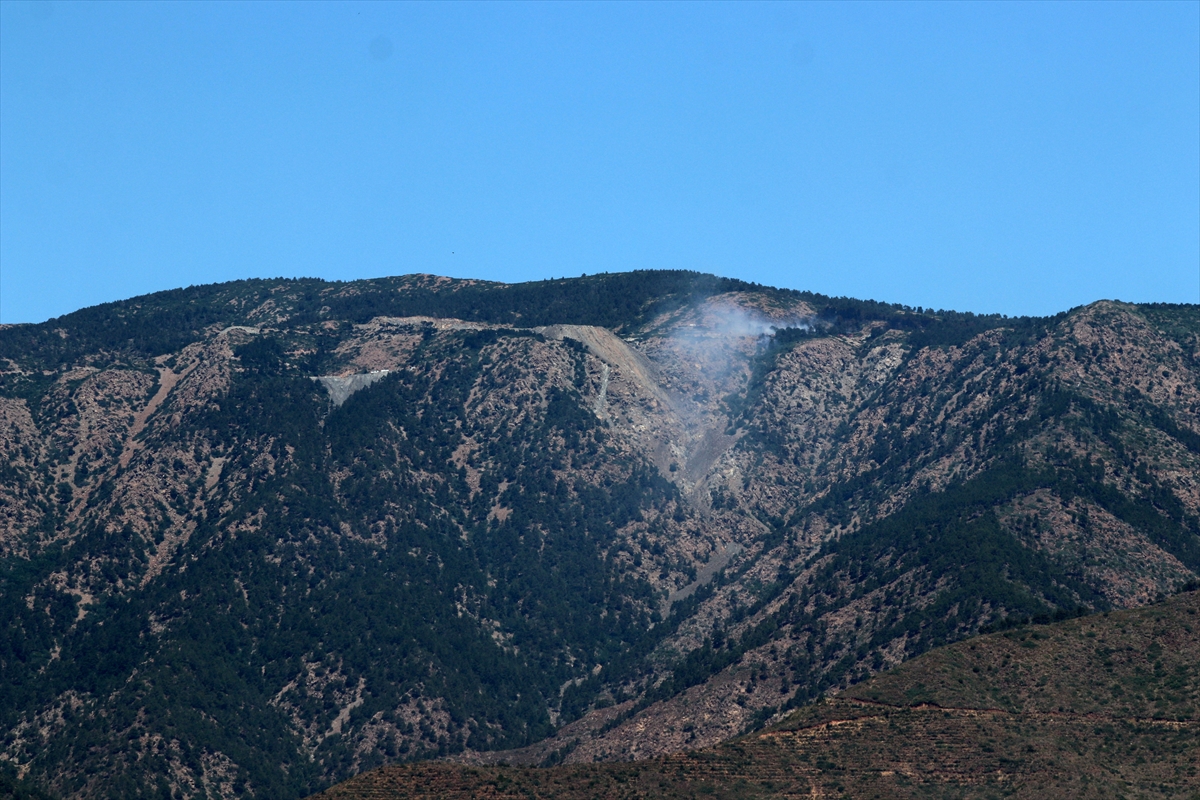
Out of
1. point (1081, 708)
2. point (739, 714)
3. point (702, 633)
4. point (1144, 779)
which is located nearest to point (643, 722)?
point (739, 714)

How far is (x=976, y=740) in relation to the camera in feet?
407

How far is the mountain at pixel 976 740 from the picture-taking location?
11556 centimetres

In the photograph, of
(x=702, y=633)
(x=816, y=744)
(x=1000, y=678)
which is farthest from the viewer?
(x=702, y=633)

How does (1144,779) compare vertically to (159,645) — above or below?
below

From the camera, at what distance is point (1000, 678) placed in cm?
13500

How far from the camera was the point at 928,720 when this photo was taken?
128125mm

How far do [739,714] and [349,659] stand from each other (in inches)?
1875

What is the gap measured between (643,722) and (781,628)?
18313 mm

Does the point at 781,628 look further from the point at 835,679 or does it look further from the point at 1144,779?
the point at 1144,779

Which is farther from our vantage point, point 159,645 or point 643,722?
point 159,645

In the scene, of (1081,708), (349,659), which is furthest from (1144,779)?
(349,659)

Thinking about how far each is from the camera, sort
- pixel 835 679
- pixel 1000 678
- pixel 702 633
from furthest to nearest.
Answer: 1. pixel 702 633
2. pixel 835 679
3. pixel 1000 678

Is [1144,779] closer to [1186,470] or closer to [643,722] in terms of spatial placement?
[643,722]

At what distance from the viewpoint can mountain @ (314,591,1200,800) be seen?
4550 inches
